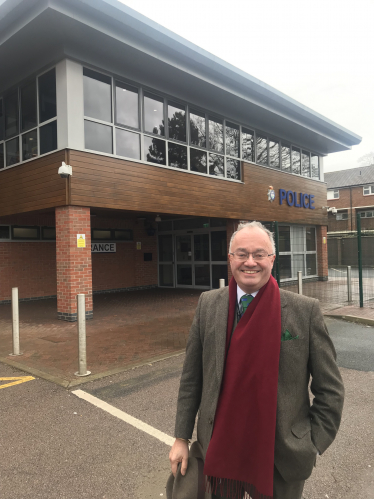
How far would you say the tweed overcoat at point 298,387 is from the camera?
1.56 meters

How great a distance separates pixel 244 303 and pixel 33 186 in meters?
9.22

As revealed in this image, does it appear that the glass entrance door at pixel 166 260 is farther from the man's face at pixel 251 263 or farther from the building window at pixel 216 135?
the man's face at pixel 251 263

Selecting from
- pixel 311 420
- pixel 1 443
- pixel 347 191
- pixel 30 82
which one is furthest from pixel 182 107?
pixel 347 191

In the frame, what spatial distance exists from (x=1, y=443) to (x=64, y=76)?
7992mm

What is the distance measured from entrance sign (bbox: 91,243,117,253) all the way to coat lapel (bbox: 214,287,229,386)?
12313 mm

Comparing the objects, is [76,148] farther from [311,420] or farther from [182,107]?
[311,420]

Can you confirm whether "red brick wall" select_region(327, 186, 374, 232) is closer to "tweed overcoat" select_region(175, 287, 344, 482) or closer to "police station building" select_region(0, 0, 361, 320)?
"police station building" select_region(0, 0, 361, 320)

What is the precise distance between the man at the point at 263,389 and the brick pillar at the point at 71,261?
758 centimetres

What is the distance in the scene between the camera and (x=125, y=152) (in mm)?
10000

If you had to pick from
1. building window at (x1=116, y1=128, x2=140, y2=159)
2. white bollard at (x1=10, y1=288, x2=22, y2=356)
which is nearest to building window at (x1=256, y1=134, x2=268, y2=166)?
building window at (x1=116, y1=128, x2=140, y2=159)

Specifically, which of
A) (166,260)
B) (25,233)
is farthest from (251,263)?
(166,260)

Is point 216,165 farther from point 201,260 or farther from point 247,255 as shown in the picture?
point 247,255

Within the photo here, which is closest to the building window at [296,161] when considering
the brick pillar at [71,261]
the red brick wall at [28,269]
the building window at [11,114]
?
the red brick wall at [28,269]

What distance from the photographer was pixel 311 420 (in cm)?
165
